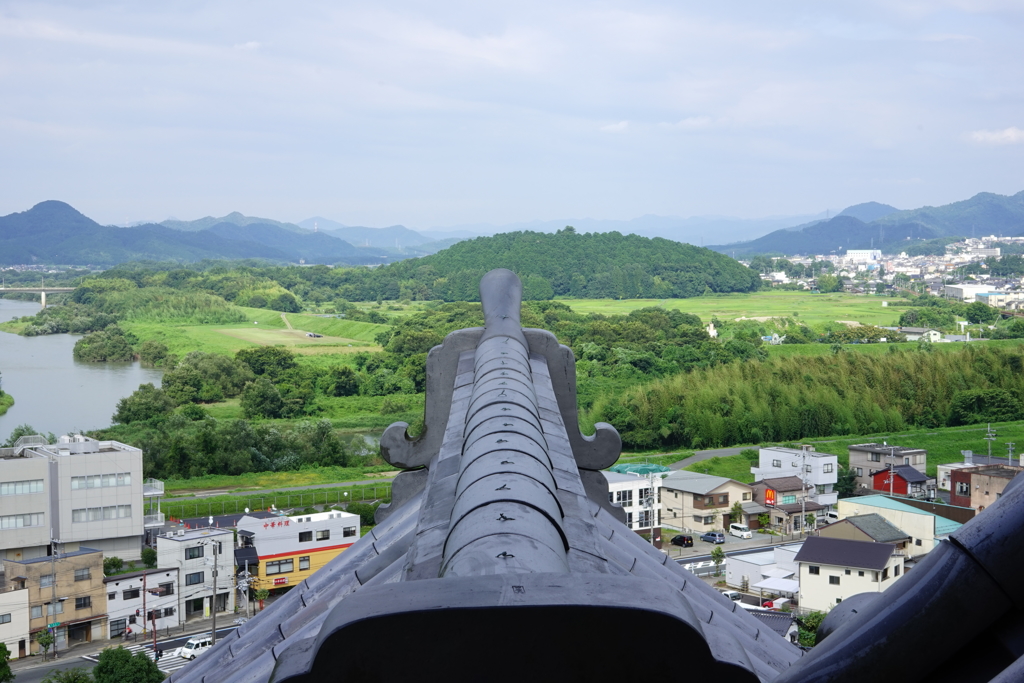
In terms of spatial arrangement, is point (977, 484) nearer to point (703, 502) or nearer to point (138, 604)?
point (703, 502)

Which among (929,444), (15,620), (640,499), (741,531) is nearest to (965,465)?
→ (741,531)

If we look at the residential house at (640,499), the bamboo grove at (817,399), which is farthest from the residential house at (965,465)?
the bamboo grove at (817,399)

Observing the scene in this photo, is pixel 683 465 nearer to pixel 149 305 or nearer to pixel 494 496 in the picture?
pixel 494 496

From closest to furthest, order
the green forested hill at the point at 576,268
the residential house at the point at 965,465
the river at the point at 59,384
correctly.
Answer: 1. the residential house at the point at 965,465
2. the river at the point at 59,384
3. the green forested hill at the point at 576,268

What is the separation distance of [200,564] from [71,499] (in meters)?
2.92

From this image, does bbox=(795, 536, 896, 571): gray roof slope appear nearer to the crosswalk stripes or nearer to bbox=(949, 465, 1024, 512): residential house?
bbox=(949, 465, 1024, 512): residential house

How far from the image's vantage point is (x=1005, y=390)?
35.8m

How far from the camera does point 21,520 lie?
17.1 meters

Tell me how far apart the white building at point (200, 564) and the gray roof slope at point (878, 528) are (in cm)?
1062

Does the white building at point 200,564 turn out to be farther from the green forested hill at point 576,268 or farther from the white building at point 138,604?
the green forested hill at point 576,268

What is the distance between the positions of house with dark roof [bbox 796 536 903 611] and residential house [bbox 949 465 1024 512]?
5098 mm

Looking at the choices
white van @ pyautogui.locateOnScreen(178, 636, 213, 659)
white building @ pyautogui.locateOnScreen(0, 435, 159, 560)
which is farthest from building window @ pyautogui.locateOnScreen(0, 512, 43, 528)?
white van @ pyautogui.locateOnScreen(178, 636, 213, 659)

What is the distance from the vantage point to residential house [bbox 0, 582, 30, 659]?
1436cm

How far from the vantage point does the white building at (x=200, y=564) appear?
646 inches
